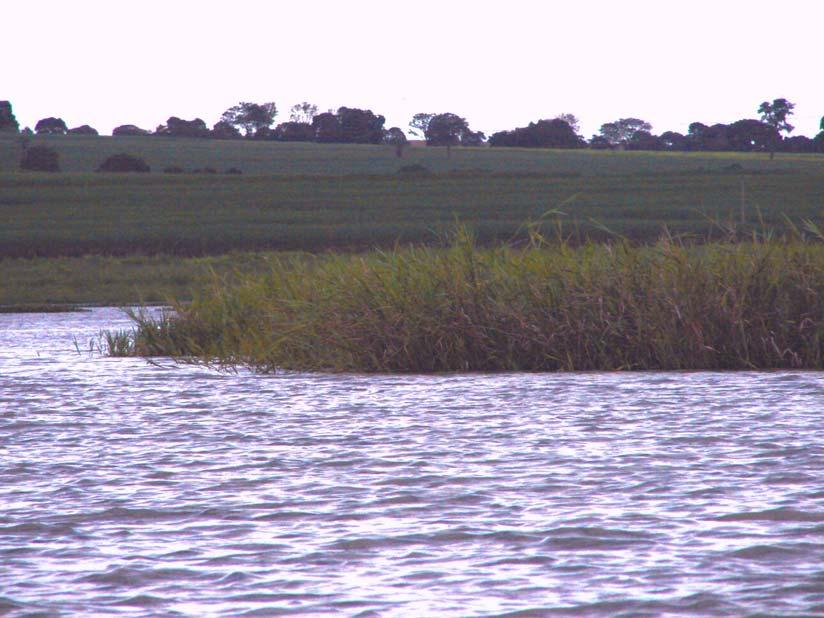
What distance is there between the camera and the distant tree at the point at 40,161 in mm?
82125

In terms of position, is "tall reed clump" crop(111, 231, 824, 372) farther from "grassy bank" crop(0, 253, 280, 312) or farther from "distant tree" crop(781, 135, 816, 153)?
"distant tree" crop(781, 135, 816, 153)

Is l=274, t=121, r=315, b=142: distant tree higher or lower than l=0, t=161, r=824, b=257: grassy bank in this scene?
higher

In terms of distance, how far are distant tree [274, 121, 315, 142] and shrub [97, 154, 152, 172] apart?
35624mm

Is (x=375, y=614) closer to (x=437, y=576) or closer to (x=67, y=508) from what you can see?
(x=437, y=576)

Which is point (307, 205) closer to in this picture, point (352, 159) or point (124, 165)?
point (124, 165)

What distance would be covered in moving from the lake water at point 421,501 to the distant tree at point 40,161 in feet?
246

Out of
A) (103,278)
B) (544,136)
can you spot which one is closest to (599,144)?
(544,136)

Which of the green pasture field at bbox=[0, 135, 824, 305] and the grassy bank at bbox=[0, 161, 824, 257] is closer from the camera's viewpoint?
the green pasture field at bbox=[0, 135, 824, 305]

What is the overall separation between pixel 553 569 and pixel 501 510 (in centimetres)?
95

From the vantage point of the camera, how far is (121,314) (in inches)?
1057

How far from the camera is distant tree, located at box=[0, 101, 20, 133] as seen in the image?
10821 centimetres

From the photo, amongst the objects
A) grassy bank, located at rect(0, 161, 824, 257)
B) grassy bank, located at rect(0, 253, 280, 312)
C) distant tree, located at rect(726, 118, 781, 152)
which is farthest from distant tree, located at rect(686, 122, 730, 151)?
grassy bank, located at rect(0, 253, 280, 312)

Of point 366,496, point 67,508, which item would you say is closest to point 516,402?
point 366,496

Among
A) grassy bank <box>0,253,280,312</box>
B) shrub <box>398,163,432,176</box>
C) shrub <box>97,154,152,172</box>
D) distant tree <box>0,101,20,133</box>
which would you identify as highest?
distant tree <box>0,101,20,133</box>
